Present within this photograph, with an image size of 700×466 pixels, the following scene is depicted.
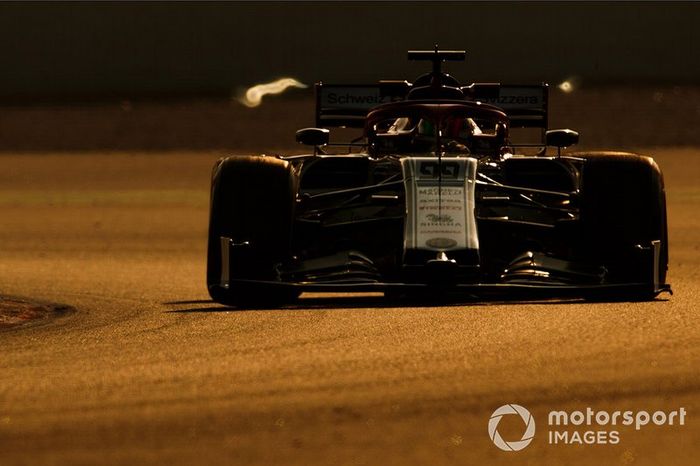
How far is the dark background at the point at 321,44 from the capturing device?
45.8m

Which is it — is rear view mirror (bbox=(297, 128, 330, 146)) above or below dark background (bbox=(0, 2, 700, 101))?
below

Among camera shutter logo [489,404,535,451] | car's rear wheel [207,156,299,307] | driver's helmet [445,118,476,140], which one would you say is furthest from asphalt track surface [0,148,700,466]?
driver's helmet [445,118,476,140]

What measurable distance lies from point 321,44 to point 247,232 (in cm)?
3725

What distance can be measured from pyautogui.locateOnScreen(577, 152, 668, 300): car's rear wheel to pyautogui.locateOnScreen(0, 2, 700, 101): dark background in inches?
1285

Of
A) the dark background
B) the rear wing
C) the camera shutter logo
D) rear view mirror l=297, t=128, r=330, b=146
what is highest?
the dark background

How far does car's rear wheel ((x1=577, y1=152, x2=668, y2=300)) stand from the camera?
1160 centimetres

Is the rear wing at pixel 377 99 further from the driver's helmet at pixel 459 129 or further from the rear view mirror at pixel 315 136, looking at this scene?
the rear view mirror at pixel 315 136

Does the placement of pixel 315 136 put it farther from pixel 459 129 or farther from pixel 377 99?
pixel 377 99

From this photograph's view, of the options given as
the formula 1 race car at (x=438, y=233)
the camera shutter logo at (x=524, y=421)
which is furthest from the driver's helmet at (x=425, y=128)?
the camera shutter logo at (x=524, y=421)

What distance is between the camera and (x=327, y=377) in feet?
29.4

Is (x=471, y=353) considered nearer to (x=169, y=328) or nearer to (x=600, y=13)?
(x=169, y=328)

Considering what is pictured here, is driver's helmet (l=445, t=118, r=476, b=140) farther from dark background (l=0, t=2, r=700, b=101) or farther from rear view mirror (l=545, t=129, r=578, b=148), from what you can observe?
dark background (l=0, t=2, r=700, b=101)

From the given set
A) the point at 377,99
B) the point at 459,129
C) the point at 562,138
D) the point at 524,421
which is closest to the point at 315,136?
the point at 459,129

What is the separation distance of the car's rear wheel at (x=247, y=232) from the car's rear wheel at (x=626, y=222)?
2229 millimetres
